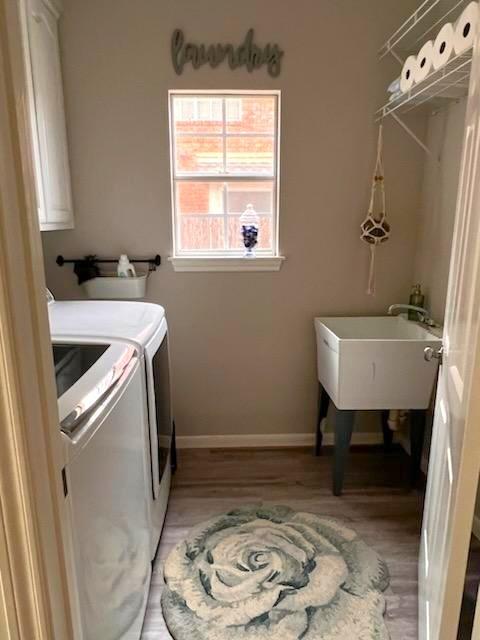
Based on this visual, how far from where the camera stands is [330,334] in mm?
2350

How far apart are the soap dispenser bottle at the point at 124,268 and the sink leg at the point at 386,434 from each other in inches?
65.7

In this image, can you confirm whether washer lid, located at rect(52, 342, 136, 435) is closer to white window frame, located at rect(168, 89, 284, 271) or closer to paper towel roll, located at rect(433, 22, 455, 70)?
white window frame, located at rect(168, 89, 284, 271)

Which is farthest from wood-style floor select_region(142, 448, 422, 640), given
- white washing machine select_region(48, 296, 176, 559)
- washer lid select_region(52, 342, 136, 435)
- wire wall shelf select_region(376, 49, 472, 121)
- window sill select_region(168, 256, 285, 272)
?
wire wall shelf select_region(376, 49, 472, 121)

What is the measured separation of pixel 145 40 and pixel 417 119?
1457 mm

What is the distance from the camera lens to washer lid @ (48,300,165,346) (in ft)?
5.24

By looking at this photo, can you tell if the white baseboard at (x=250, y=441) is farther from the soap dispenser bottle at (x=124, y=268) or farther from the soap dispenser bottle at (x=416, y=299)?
the soap dispenser bottle at (x=124, y=268)

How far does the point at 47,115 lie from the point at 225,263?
1.10 metres

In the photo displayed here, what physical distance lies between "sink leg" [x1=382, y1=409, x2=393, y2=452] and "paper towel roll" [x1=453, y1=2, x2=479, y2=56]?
1.91m

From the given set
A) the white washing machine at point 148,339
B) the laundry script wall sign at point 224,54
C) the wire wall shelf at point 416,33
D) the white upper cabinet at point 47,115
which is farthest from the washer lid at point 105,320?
the wire wall shelf at point 416,33

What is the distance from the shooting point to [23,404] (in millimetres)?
625

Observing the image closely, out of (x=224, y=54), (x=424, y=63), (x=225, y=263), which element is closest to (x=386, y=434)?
(x=225, y=263)

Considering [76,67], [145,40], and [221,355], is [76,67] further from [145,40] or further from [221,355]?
[221,355]

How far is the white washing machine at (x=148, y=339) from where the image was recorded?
1.60m

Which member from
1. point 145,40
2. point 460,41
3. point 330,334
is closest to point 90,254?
point 145,40
